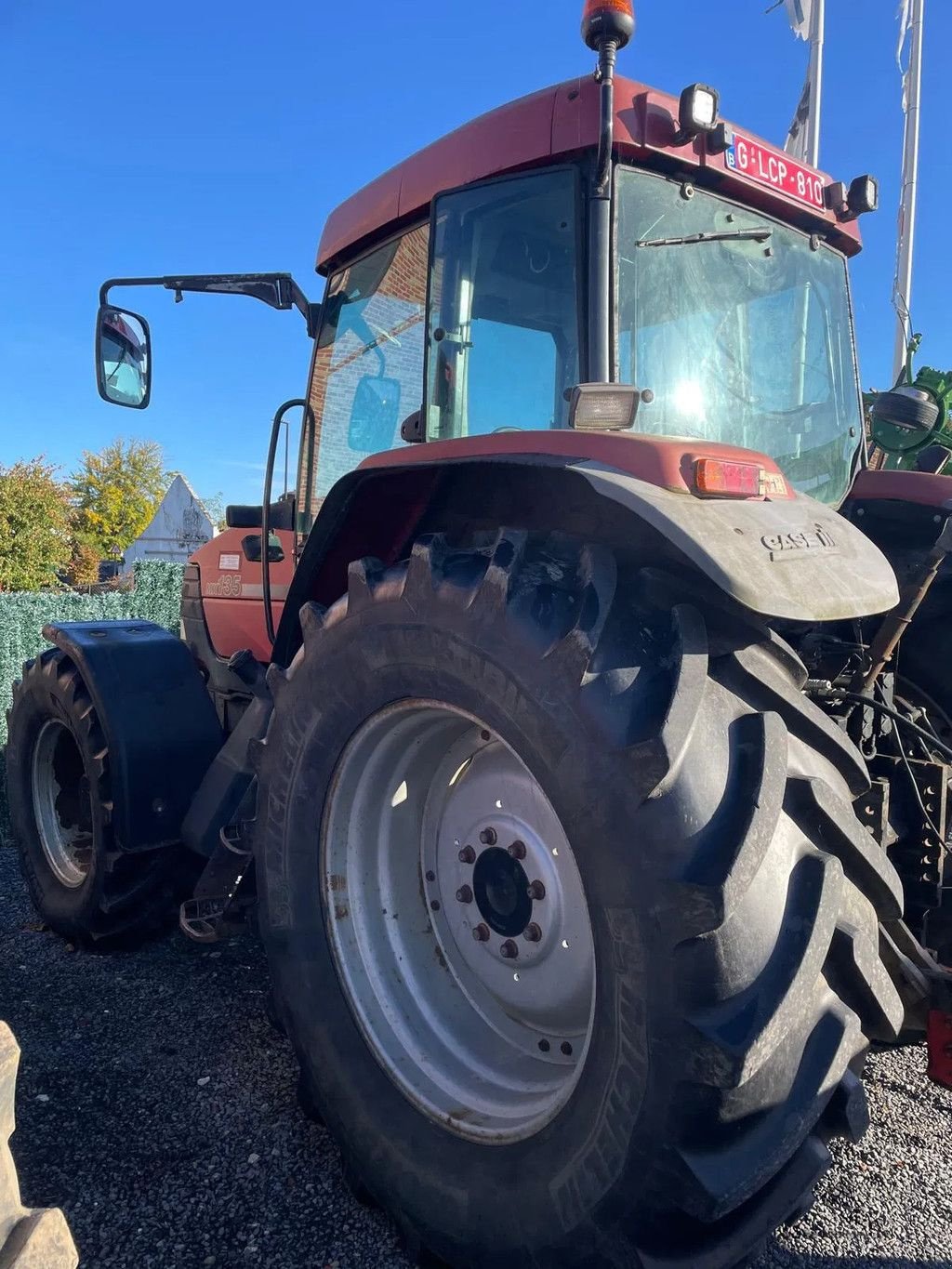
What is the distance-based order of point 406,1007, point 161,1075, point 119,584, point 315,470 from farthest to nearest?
point 119,584 < point 315,470 < point 161,1075 < point 406,1007

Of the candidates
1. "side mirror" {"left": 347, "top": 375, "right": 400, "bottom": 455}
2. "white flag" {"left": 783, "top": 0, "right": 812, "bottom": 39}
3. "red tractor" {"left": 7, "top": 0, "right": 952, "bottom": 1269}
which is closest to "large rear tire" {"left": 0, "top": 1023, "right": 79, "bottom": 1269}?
"red tractor" {"left": 7, "top": 0, "right": 952, "bottom": 1269}

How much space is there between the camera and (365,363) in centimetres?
287

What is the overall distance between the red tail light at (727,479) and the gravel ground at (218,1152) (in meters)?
1.48

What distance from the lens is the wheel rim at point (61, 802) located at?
143 inches

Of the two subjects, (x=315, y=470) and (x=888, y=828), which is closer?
(x=888, y=828)

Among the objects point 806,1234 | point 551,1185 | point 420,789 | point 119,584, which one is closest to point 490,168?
point 420,789

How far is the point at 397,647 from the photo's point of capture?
184 cm

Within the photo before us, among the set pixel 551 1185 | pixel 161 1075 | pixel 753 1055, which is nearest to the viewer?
pixel 753 1055

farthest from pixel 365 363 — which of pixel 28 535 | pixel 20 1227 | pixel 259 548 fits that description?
pixel 28 535

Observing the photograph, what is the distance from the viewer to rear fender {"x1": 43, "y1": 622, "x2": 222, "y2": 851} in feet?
10.0

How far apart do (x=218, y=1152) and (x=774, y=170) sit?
275 cm

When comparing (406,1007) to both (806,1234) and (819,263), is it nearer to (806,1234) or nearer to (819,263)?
(806,1234)

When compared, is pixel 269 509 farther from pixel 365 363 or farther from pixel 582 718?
pixel 582 718

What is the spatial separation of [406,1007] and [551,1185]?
0.64 m
